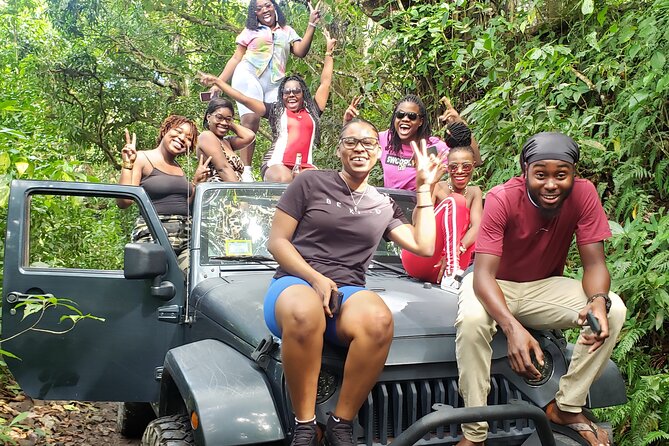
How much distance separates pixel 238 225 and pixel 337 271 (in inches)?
48.0

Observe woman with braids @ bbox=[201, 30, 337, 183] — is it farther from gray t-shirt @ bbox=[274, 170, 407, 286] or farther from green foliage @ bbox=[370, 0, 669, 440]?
gray t-shirt @ bbox=[274, 170, 407, 286]

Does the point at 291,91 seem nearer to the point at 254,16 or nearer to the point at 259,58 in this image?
the point at 259,58

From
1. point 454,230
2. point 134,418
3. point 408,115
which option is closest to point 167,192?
point 134,418

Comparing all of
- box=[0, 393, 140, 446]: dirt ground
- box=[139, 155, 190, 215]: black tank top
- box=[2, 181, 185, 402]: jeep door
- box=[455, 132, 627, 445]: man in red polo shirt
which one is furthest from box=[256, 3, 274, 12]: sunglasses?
box=[455, 132, 627, 445]: man in red polo shirt

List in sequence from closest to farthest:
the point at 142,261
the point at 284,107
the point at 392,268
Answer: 1. the point at 142,261
2. the point at 392,268
3. the point at 284,107

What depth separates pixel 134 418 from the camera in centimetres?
489

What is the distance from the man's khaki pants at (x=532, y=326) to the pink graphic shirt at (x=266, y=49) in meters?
4.52

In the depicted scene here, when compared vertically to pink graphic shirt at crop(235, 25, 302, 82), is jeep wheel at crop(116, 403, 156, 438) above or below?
below

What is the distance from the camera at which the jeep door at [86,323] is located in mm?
3953

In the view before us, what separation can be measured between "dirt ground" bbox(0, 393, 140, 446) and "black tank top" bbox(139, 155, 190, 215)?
1749 mm

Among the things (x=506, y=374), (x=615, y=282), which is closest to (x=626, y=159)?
(x=615, y=282)

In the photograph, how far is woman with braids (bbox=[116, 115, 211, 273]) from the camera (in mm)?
4508

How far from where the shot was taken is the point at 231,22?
12.7 meters

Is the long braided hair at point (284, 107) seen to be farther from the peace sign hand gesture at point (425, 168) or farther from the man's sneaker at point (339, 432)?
the man's sneaker at point (339, 432)
